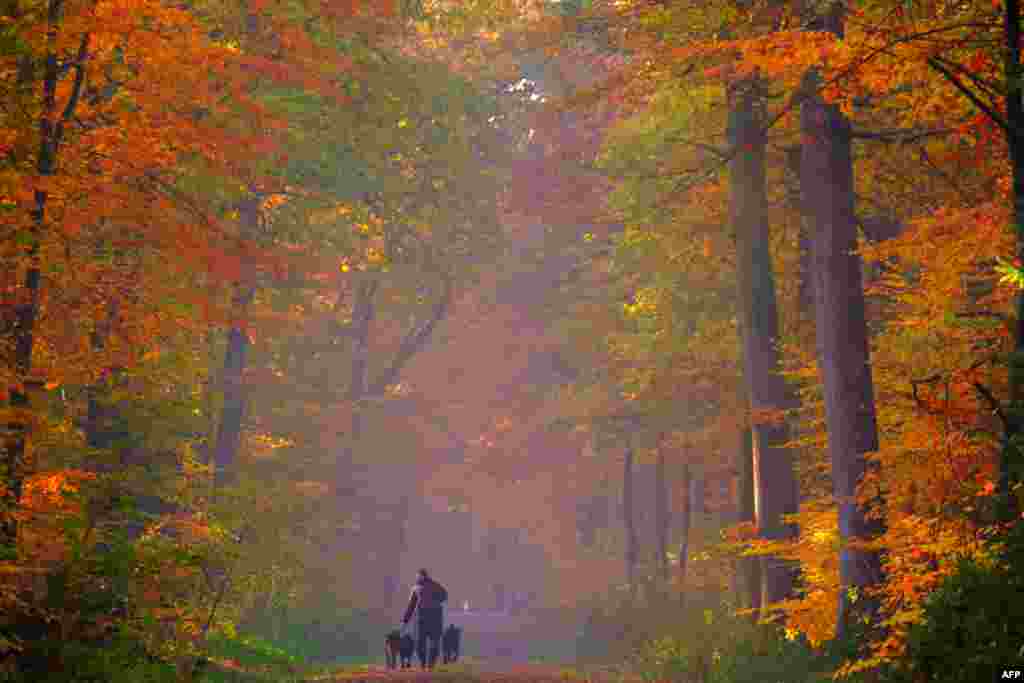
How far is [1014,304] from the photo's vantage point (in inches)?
570

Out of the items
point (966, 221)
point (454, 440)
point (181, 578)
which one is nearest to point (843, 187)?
point (966, 221)

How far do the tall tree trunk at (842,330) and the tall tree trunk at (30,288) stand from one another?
27.2ft

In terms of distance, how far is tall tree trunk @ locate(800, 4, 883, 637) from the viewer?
14.9 meters

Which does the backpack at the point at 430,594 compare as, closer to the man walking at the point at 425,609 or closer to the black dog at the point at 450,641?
the man walking at the point at 425,609

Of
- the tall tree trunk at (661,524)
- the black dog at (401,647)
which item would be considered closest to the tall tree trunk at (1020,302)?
the black dog at (401,647)

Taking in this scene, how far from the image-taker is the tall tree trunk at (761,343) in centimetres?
1948

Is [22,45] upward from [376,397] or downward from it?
downward

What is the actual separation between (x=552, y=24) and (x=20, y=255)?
26.3ft

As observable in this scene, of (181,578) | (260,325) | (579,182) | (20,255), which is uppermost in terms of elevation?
(579,182)

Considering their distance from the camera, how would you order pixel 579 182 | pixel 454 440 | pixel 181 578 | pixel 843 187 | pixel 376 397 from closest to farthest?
pixel 181 578
pixel 843 187
pixel 579 182
pixel 376 397
pixel 454 440

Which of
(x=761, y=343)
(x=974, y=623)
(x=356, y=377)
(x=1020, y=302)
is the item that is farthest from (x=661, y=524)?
(x=974, y=623)

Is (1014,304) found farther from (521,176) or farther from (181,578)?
(521,176)

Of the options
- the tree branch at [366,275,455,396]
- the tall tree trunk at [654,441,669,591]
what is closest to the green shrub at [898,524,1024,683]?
the tall tree trunk at [654,441,669,591]

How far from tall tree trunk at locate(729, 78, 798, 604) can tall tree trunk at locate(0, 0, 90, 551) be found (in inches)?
399
